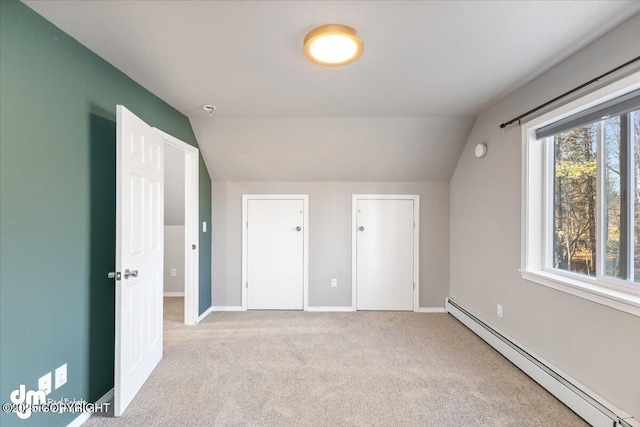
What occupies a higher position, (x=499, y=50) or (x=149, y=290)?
(x=499, y=50)

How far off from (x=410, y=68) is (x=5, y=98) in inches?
87.4

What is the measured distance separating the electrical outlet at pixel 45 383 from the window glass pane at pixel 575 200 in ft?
10.7

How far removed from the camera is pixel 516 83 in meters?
2.30

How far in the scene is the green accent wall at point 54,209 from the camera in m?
1.35

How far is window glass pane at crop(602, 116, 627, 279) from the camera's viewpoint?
171cm

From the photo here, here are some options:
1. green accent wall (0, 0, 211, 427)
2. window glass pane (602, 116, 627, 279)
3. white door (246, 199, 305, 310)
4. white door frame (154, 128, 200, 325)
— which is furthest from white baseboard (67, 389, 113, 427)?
window glass pane (602, 116, 627, 279)

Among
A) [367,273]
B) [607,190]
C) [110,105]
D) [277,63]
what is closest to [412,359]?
[367,273]

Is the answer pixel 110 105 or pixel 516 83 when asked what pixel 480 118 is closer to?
pixel 516 83

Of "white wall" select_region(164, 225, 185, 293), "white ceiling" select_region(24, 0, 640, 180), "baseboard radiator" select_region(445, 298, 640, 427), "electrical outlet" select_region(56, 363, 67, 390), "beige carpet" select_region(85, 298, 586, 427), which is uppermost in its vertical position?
"white ceiling" select_region(24, 0, 640, 180)

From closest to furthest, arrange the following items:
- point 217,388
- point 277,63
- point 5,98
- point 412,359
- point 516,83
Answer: point 5,98
point 277,63
point 217,388
point 516,83
point 412,359

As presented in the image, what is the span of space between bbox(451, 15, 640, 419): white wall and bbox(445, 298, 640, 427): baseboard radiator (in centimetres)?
6

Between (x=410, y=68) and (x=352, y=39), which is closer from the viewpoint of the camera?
(x=352, y=39)

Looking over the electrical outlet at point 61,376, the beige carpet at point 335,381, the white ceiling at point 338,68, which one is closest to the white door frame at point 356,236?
the beige carpet at point 335,381

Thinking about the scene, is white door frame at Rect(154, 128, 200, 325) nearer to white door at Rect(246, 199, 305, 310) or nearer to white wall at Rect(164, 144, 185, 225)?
white door at Rect(246, 199, 305, 310)
